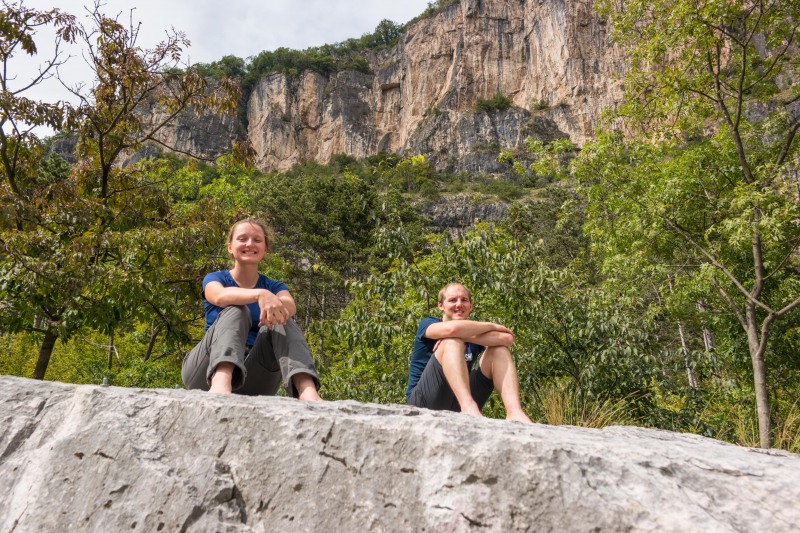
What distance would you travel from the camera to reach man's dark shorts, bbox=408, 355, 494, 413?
267 centimetres

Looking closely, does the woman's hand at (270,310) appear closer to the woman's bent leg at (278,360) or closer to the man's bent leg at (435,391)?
the woman's bent leg at (278,360)

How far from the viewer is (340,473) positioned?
60.6 inches

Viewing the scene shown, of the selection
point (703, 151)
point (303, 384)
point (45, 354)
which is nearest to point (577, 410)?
point (303, 384)

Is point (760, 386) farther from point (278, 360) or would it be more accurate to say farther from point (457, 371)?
point (278, 360)

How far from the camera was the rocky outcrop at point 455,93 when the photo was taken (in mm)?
61344

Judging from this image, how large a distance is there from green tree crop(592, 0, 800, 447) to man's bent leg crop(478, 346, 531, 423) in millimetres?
4666

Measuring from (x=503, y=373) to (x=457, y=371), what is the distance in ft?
0.85

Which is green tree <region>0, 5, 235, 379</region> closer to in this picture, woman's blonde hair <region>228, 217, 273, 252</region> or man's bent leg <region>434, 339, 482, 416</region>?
woman's blonde hair <region>228, 217, 273, 252</region>

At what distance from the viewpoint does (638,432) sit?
6.66 feet

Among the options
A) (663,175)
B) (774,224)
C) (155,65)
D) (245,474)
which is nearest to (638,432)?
(245,474)

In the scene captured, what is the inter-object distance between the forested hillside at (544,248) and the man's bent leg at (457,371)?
7.25ft

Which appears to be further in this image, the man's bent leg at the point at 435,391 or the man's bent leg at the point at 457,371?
the man's bent leg at the point at 435,391

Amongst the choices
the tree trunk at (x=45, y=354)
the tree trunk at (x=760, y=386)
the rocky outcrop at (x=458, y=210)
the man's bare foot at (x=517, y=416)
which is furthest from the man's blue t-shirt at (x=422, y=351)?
the rocky outcrop at (x=458, y=210)

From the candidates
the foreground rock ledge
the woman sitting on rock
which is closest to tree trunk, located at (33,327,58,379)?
the woman sitting on rock
